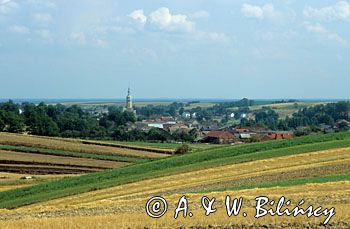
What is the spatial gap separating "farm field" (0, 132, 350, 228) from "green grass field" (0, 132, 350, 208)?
62mm

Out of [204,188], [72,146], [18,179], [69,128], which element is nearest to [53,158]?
[72,146]

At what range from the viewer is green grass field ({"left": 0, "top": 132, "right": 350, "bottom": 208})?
1433 inches

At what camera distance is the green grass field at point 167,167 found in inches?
1433

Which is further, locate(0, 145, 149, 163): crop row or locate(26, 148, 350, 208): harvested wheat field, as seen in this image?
locate(0, 145, 149, 163): crop row

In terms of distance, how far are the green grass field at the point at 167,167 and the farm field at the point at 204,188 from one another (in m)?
0.06

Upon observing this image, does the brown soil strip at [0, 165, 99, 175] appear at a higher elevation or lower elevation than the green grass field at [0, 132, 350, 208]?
lower

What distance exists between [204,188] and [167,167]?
1362cm

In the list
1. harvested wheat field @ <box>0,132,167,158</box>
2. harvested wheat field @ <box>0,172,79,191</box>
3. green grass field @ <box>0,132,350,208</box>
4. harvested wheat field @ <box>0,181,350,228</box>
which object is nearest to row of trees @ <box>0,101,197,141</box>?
harvested wheat field @ <box>0,132,167,158</box>

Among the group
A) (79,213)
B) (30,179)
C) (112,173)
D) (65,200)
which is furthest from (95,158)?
(79,213)

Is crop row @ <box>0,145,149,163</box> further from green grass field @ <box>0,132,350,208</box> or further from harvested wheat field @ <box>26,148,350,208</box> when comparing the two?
harvested wheat field @ <box>26,148,350,208</box>

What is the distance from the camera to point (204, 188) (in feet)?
95.0

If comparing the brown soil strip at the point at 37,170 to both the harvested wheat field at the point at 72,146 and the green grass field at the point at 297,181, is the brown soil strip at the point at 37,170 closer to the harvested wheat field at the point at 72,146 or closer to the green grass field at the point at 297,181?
the harvested wheat field at the point at 72,146

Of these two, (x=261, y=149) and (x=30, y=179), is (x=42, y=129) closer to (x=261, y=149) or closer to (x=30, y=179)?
(x=30, y=179)

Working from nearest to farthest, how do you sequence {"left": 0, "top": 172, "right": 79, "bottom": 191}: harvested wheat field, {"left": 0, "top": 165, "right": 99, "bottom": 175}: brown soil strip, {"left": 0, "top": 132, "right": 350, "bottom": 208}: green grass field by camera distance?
{"left": 0, "top": 132, "right": 350, "bottom": 208}: green grass field, {"left": 0, "top": 172, "right": 79, "bottom": 191}: harvested wheat field, {"left": 0, "top": 165, "right": 99, "bottom": 175}: brown soil strip
